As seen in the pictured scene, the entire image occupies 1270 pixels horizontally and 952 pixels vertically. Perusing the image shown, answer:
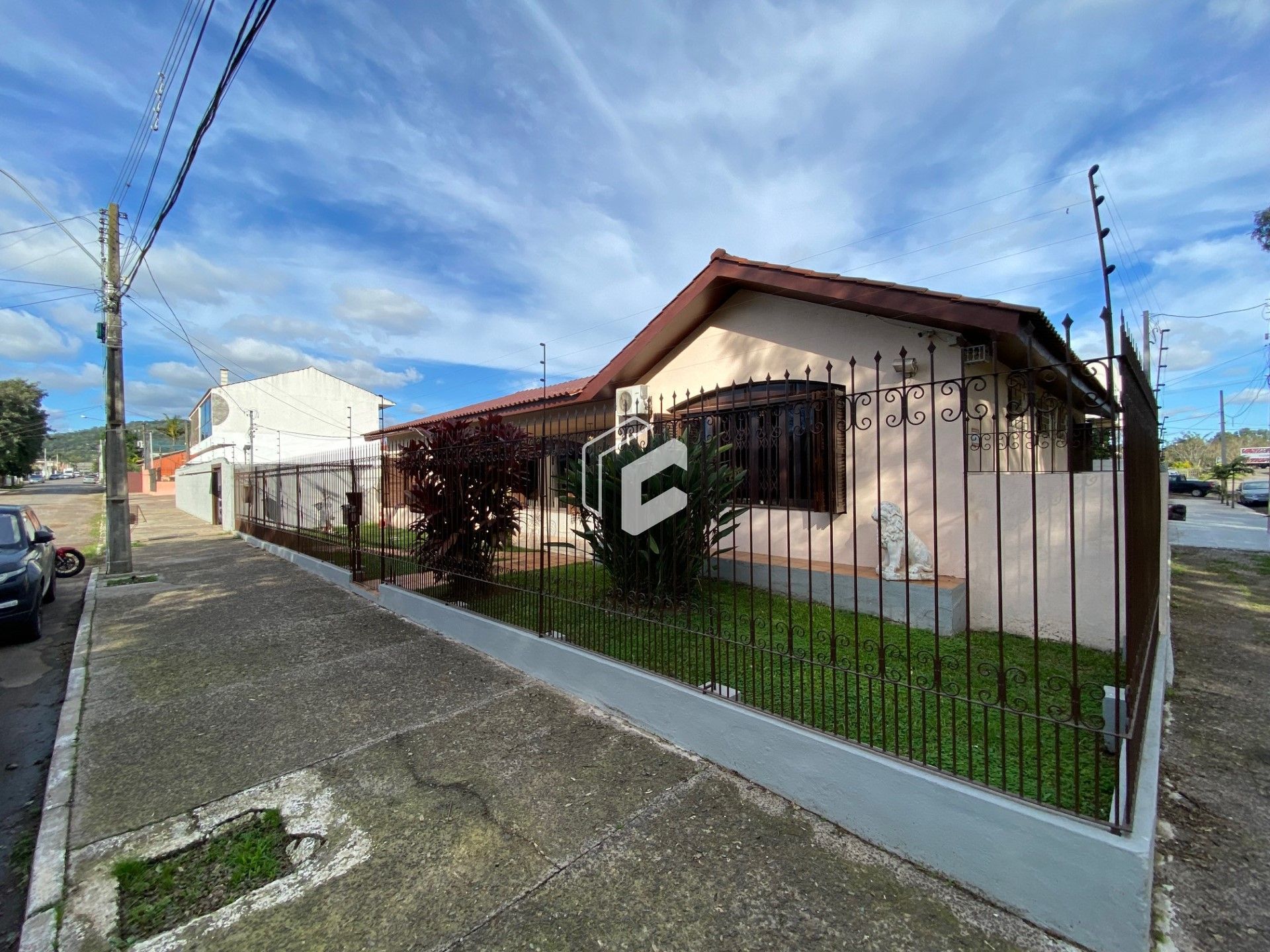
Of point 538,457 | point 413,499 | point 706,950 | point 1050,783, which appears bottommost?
point 706,950

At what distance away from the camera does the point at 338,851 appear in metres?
2.72

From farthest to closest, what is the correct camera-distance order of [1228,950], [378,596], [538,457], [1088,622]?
[378,596]
[538,457]
[1088,622]
[1228,950]

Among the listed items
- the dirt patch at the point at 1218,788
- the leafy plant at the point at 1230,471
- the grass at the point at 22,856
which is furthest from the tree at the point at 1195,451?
the grass at the point at 22,856

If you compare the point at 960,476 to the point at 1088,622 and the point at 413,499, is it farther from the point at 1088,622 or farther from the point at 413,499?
the point at 413,499

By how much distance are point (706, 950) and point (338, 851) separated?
1.79 meters

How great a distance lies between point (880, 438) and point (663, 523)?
2.10m

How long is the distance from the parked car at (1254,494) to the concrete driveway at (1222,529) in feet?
7.02

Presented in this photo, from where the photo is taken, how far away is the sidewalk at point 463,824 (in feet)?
7.36

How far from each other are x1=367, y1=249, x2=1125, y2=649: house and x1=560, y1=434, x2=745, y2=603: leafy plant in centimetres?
30

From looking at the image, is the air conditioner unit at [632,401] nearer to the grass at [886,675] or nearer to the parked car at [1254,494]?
the grass at [886,675]

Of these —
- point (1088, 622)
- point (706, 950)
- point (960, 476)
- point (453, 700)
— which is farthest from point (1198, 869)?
point (453, 700)

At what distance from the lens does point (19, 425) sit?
1678 inches

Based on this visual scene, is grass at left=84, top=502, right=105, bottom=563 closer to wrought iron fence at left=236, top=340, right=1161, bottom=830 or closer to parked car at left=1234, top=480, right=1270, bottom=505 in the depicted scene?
wrought iron fence at left=236, top=340, right=1161, bottom=830

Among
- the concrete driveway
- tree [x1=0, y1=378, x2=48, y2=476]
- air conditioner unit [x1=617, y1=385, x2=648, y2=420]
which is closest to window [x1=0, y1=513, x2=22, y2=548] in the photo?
air conditioner unit [x1=617, y1=385, x2=648, y2=420]
